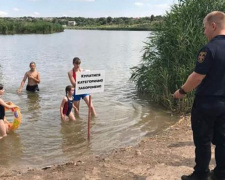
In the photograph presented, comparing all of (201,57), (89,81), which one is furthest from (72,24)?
(201,57)

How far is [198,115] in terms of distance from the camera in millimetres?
4027

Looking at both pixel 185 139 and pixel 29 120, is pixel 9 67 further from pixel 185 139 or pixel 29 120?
pixel 185 139

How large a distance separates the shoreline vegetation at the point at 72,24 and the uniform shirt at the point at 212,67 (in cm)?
772

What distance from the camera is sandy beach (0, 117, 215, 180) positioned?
191 inches

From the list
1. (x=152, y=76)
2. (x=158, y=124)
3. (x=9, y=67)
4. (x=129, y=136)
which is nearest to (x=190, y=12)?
(x=152, y=76)

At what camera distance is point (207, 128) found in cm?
402

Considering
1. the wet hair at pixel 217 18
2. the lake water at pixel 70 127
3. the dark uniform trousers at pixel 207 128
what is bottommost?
the lake water at pixel 70 127

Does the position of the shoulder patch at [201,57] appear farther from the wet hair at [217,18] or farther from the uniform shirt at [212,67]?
the wet hair at [217,18]

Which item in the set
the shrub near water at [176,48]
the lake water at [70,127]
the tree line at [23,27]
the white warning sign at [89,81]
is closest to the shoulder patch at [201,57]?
the white warning sign at [89,81]

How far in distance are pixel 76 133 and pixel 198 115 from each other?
4.58 m

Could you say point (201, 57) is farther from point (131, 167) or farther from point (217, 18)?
point (131, 167)

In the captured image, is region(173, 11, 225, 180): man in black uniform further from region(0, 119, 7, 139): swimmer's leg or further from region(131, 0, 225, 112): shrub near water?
region(131, 0, 225, 112): shrub near water

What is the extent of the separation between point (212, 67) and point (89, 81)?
11.6 feet

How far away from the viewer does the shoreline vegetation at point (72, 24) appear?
67.9 ft
